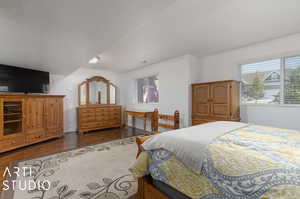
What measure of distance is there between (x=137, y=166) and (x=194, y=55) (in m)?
3.32

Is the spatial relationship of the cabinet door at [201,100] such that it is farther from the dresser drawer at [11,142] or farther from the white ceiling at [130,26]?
the dresser drawer at [11,142]

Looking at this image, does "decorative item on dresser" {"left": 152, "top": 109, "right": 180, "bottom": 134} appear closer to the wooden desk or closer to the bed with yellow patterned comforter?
the wooden desk

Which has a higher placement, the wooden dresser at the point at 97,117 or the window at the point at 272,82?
the window at the point at 272,82

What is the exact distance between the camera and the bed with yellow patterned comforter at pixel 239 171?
0.73 m

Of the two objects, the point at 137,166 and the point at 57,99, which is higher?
the point at 57,99

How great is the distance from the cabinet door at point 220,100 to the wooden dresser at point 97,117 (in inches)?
135

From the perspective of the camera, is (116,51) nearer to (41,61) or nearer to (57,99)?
(41,61)

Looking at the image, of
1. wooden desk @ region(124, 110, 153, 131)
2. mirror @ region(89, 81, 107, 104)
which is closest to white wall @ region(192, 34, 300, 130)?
wooden desk @ region(124, 110, 153, 131)

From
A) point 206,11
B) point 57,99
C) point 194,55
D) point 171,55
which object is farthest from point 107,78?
point 206,11

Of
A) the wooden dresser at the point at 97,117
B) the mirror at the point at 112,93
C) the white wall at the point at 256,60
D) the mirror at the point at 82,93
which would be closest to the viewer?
the white wall at the point at 256,60

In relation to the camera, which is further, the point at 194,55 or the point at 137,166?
the point at 194,55

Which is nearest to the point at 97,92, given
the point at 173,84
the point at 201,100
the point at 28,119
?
the point at 28,119

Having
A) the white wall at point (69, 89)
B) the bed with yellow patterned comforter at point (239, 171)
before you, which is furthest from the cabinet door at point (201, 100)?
the white wall at point (69, 89)

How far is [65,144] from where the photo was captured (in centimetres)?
337
